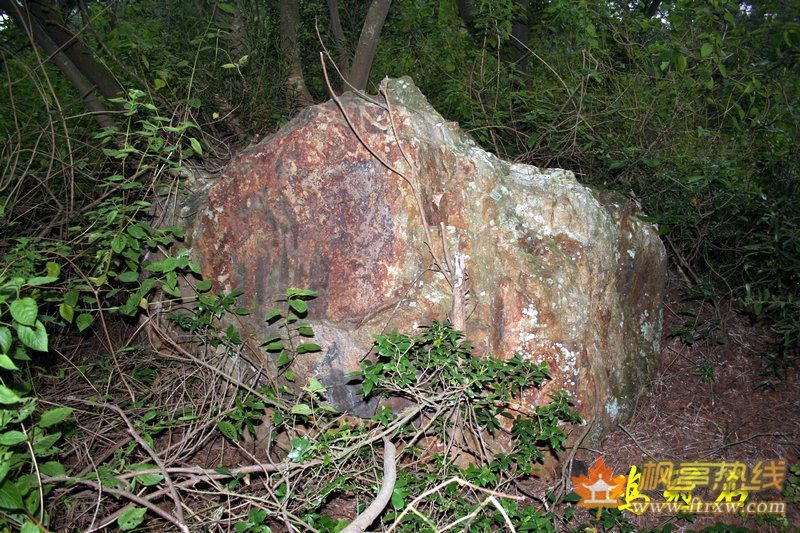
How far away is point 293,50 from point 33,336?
4117mm

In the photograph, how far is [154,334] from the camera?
374 cm

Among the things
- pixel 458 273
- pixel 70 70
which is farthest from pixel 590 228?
pixel 70 70

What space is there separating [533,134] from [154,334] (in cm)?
351

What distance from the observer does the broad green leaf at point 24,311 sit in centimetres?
179

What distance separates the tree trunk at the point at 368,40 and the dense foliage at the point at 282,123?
0.70m

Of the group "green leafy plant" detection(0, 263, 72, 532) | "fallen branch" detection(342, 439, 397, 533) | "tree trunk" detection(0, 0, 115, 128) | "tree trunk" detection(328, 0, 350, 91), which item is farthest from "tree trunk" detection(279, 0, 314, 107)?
"fallen branch" detection(342, 439, 397, 533)

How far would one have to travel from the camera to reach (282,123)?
4789mm

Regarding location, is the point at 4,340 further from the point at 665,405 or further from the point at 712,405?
Answer: the point at 712,405

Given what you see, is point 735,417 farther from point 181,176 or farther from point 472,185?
point 181,176

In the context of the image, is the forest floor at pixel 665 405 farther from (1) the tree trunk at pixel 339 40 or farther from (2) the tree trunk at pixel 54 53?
(1) the tree trunk at pixel 339 40

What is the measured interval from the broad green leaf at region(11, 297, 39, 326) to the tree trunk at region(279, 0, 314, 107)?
3.71 m

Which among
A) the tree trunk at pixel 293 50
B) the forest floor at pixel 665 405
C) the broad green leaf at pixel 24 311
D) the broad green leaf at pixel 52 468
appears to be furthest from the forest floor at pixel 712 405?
the tree trunk at pixel 293 50

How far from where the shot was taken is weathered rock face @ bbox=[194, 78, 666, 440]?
3.50m

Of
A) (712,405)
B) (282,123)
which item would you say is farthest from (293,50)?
(712,405)
